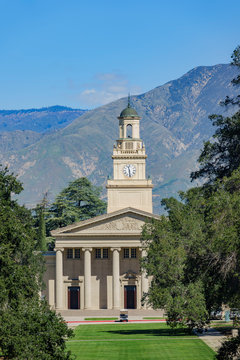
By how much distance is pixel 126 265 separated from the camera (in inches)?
4114

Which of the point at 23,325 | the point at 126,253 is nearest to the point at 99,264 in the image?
the point at 126,253

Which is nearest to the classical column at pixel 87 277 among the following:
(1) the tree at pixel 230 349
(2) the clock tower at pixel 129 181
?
(2) the clock tower at pixel 129 181

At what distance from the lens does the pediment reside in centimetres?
10150

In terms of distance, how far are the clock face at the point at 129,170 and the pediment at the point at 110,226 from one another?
12060 mm

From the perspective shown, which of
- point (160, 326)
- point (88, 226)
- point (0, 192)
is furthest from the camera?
point (88, 226)

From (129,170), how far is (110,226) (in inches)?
503

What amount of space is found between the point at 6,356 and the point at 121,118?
7929 cm

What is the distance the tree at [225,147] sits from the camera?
65.8 metres

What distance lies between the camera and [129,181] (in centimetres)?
11250

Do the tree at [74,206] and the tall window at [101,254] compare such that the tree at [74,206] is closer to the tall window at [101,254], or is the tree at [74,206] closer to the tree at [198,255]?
the tall window at [101,254]

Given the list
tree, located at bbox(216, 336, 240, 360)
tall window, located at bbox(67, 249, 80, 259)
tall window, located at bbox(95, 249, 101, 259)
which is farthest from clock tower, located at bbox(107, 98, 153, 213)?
tree, located at bbox(216, 336, 240, 360)

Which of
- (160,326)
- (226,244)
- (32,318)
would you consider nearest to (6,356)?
(32,318)

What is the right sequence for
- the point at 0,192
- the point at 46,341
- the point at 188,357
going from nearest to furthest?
1. the point at 46,341
2. the point at 188,357
3. the point at 0,192

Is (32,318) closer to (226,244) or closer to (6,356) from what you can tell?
(6,356)
